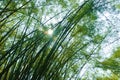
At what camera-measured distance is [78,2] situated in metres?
6.02

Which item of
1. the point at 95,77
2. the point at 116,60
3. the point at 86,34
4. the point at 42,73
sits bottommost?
the point at 95,77

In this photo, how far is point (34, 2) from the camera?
213 inches

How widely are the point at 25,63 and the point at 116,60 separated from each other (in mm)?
4172

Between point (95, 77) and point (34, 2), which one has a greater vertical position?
point (34, 2)

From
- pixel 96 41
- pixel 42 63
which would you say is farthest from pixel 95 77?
pixel 42 63

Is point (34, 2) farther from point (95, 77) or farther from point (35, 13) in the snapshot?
point (95, 77)

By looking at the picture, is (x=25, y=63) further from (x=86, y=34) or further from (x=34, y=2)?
(x=86, y=34)

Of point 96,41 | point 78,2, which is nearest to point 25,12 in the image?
point 78,2

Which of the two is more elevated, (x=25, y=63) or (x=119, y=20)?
(x=25, y=63)

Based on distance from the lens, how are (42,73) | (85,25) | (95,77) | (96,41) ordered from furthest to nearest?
(95,77) → (96,41) → (85,25) → (42,73)

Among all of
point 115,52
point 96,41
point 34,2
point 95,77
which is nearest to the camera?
point 34,2

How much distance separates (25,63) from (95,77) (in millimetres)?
5018

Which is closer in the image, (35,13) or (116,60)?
(35,13)

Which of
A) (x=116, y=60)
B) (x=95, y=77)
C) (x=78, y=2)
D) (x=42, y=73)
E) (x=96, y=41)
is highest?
(x=42, y=73)
